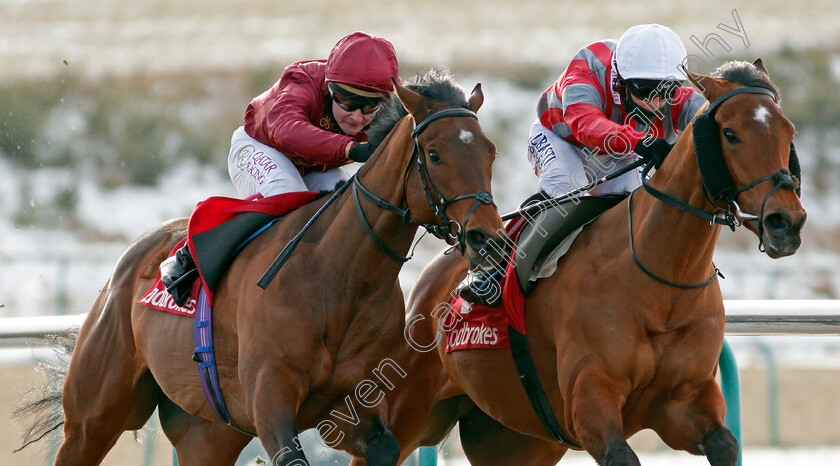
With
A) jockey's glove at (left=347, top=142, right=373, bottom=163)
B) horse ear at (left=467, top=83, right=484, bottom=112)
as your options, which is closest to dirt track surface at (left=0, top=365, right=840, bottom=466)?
jockey's glove at (left=347, top=142, right=373, bottom=163)

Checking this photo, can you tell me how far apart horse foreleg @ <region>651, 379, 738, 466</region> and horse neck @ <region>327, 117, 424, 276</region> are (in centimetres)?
126

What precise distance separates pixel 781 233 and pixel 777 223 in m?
0.05

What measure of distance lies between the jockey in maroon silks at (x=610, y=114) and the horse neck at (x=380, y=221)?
414mm

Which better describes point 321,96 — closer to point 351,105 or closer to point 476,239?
point 351,105

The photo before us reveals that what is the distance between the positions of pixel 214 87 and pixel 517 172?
779 centimetres

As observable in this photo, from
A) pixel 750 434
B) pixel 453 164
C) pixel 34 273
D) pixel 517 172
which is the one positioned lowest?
pixel 517 172

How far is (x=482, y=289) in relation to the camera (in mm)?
4898

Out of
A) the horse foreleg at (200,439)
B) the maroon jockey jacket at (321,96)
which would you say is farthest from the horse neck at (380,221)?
the horse foreleg at (200,439)

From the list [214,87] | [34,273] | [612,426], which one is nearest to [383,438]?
[612,426]

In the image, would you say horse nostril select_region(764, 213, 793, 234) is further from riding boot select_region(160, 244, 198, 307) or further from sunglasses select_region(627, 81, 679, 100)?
riding boot select_region(160, 244, 198, 307)

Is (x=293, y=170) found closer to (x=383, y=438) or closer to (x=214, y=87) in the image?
(x=383, y=438)

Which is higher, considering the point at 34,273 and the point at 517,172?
the point at 34,273

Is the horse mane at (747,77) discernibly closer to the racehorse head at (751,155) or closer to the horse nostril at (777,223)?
the racehorse head at (751,155)

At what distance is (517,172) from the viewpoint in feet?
67.2
